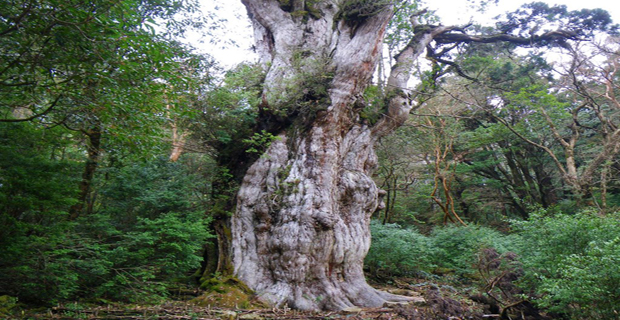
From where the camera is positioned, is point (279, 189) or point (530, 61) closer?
point (279, 189)

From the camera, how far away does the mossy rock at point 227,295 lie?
18.4 feet

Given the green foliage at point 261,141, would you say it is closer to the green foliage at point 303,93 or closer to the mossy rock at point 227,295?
the green foliage at point 303,93

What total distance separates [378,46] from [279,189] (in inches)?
154

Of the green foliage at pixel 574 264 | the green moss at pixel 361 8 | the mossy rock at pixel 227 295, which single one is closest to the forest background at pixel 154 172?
the green foliage at pixel 574 264

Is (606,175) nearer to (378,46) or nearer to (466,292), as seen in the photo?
(466,292)

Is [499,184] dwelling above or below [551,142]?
below

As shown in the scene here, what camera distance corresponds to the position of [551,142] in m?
14.3

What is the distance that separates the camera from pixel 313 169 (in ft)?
23.0

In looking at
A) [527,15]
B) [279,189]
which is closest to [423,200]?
[527,15]

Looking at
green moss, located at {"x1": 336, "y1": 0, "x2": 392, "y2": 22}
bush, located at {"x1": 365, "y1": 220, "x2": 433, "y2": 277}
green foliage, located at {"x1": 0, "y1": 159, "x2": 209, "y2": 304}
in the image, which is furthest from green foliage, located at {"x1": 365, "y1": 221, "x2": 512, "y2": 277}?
green moss, located at {"x1": 336, "y1": 0, "x2": 392, "y2": 22}

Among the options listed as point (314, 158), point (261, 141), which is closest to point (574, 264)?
point (314, 158)

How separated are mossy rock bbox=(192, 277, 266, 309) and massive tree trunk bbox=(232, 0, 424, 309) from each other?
0.65 ft

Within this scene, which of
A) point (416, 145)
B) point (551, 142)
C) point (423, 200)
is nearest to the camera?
point (416, 145)

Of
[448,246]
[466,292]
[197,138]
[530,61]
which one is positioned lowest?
[466,292]
